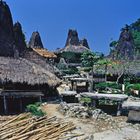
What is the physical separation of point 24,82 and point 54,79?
3165mm

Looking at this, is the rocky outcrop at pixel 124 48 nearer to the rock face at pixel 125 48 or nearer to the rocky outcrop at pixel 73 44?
the rock face at pixel 125 48

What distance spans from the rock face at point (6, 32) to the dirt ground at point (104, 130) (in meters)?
8.18

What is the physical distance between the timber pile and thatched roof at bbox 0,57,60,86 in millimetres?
6488

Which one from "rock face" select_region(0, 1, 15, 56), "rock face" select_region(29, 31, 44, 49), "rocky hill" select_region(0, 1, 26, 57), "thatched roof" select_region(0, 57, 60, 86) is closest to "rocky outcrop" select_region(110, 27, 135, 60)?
"rock face" select_region(29, 31, 44, 49)

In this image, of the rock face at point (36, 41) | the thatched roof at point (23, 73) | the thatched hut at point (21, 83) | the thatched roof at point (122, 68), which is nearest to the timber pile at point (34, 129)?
the thatched hut at point (21, 83)

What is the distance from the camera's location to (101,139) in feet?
48.3

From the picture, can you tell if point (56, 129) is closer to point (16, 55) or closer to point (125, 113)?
point (125, 113)

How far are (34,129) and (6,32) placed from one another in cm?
1364

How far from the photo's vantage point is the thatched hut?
2148 cm

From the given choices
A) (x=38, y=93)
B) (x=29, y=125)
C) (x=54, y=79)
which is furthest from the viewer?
(x=54, y=79)

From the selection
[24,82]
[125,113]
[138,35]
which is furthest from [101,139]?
[138,35]

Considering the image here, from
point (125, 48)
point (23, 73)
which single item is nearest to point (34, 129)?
point (23, 73)

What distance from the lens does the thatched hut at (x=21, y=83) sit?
21484 mm

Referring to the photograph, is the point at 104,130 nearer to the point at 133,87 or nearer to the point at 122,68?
the point at 133,87
